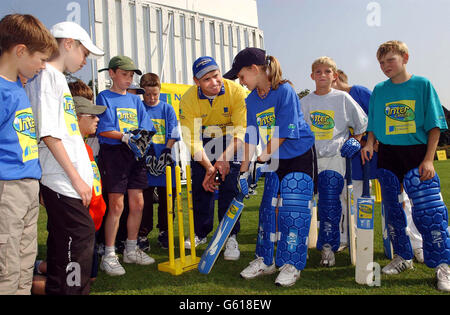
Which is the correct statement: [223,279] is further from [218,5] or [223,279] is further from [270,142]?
[218,5]

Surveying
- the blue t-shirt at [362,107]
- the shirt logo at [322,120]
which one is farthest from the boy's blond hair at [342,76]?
the shirt logo at [322,120]

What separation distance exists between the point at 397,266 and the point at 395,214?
16.3 inches

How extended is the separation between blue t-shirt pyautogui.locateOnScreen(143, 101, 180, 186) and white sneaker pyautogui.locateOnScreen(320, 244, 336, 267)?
1.79 metres

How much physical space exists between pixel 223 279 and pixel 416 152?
1.77 m

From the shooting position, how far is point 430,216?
2.46 metres

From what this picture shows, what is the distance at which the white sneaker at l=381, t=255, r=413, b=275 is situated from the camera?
270cm

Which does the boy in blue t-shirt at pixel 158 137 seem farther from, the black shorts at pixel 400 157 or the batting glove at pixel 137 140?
the black shorts at pixel 400 157

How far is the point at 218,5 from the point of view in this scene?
12.1 metres

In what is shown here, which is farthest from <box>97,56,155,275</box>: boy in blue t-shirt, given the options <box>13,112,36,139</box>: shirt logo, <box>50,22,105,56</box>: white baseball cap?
<box>13,112,36,139</box>: shirt logo

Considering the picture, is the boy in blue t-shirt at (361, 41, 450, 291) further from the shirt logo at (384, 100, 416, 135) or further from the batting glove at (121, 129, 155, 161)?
the batting glove at (121, 129, 155, 161)

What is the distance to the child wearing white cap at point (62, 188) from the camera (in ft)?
6.27

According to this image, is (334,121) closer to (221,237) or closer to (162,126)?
(221,237)

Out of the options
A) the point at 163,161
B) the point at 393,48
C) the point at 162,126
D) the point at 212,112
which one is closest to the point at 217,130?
the point at 212,112

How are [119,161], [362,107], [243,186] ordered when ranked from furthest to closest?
[362,107], [119,161], [243,186]
